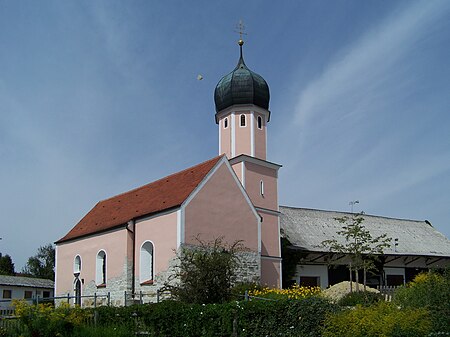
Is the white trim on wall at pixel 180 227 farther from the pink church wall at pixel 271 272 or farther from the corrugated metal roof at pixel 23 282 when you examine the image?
the corrugated metal roof at pixel 23 282

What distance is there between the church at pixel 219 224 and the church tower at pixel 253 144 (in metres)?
0.06

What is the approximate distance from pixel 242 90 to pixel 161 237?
419 inches

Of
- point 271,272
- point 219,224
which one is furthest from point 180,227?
point 271,272

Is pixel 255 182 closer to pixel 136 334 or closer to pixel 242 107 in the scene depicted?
pixel 242 107

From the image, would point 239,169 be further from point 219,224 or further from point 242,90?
point 219,224

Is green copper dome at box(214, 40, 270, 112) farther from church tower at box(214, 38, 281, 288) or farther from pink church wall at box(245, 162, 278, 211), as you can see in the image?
pink church wall at box(245, 162, 278, 211)

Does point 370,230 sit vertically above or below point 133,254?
above

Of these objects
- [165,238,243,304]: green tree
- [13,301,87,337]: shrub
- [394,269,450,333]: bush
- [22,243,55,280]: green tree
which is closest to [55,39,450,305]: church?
[165,238,243,304]: green tree

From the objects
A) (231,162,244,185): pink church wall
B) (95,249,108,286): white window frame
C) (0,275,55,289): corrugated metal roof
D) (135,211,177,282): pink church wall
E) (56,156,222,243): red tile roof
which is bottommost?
(0,275,55,289): corrugated metal roof

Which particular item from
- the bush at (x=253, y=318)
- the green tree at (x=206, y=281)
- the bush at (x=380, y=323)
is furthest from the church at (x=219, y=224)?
the bush at (x=380, y=323)

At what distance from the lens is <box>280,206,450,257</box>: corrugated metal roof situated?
37562 millimetres

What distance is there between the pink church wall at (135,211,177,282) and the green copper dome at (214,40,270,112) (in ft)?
30.3

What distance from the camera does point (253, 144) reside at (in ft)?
101

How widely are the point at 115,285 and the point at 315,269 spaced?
14.7 metres
